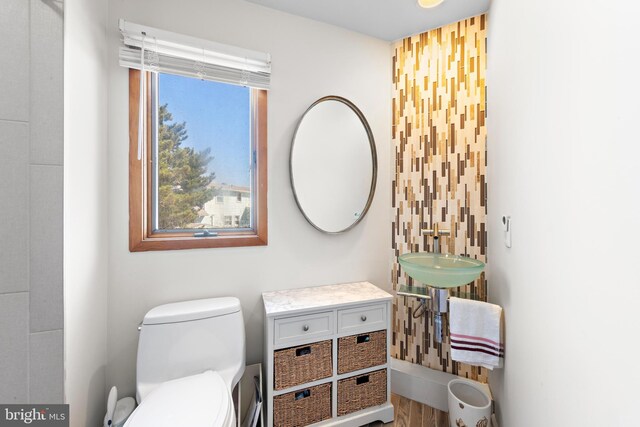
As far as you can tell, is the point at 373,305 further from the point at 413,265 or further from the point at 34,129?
the point at 34,129

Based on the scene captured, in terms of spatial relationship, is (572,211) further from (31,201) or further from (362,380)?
(31,201)

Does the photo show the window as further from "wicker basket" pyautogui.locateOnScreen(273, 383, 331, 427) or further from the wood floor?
the wood floor

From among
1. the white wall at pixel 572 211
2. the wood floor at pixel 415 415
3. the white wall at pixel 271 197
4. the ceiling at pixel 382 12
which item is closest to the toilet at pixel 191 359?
the white wall at pixel 271 197

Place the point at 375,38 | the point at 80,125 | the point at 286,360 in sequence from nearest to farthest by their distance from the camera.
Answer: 1. the point at 80,125
2. the point at 286,360
3. the point at 375,38

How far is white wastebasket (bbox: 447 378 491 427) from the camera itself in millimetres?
1377

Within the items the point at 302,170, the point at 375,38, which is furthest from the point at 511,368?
the point at 375,38

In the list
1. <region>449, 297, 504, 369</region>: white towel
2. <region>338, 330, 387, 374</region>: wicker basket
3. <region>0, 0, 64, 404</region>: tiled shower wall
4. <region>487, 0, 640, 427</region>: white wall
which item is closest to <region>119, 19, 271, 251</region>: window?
<region>0, 0, 64, 404</region>: tiled shower wall

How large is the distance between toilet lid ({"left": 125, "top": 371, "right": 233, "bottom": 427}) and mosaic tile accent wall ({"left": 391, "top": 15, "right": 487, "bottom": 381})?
1.38 meters

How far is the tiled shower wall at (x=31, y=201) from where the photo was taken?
90 centimetres

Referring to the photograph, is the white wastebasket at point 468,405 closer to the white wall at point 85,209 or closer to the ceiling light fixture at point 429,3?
the white wall at point 85,209

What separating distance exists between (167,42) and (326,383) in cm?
206

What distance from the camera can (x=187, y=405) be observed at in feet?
3.54

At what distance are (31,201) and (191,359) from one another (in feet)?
3.11

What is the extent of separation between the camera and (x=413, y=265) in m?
1.54
